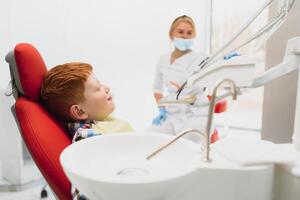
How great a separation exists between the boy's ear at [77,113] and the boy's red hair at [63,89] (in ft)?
0.06

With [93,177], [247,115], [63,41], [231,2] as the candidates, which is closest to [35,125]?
[93,177]

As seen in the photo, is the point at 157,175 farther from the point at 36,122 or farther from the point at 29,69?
the point at 29,69

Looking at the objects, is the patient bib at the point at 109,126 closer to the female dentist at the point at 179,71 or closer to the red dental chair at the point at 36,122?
the red dental chair at the point at 36,122

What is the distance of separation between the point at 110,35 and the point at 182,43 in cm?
85

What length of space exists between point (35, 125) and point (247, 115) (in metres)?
3.25

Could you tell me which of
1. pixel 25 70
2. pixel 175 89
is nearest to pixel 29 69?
pixel 25 70

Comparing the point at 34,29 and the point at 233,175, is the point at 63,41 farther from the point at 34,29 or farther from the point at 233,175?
the point at 233,175

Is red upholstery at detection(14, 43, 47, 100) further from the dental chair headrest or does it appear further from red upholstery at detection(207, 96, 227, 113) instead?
red upholstery at detection(207, 96, 227, 113)

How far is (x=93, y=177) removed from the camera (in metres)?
0.59

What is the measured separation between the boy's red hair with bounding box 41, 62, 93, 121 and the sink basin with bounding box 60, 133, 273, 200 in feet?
1.08

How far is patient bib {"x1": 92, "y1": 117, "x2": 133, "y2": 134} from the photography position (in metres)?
1.18

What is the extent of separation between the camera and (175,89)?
2.00m

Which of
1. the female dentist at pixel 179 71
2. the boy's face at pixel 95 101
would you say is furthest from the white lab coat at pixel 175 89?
the boy's face at pixel 95 101

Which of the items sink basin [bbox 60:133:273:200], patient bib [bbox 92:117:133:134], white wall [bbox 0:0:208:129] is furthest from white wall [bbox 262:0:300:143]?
white wall [bbox 0:0:208:129]
